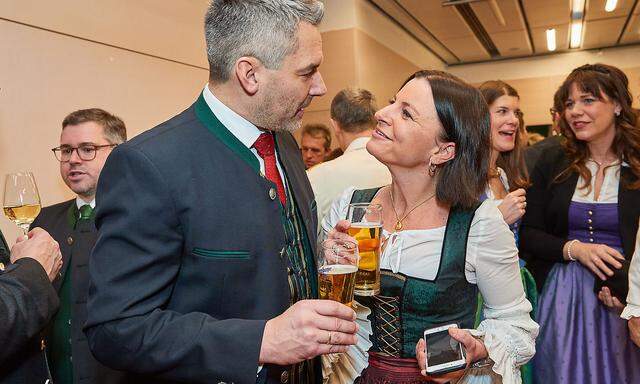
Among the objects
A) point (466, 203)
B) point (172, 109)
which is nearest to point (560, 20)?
point (172, 109)

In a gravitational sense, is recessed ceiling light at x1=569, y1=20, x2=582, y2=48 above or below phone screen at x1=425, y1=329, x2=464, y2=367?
above

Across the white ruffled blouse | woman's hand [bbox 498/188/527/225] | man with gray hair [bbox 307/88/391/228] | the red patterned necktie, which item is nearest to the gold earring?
the white ruffled blouse

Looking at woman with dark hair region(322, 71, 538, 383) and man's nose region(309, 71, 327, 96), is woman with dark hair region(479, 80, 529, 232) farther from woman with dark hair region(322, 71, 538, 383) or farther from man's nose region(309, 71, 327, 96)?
man's nose region(309, 71, 327, 96)

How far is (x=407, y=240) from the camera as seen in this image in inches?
66.0

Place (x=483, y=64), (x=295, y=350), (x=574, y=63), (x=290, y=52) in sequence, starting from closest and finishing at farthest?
(x=295, y=350) → (x=290, y=52) → (x=574, y=63) → (x=483, y=64)

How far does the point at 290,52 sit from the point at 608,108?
2.03 metres

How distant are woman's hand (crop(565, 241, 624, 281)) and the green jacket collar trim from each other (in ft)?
6.25

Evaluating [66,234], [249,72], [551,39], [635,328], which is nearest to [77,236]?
[66,234]

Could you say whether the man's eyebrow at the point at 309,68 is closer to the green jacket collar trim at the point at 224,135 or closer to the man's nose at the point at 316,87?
the man's nose at the point at 316,87

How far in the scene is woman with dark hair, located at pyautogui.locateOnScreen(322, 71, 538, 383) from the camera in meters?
1.59

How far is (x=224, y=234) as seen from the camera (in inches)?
46.0

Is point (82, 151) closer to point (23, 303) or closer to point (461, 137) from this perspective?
point (23, 303)

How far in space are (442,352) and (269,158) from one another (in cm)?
71

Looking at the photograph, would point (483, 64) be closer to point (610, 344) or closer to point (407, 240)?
point (610, 344)
